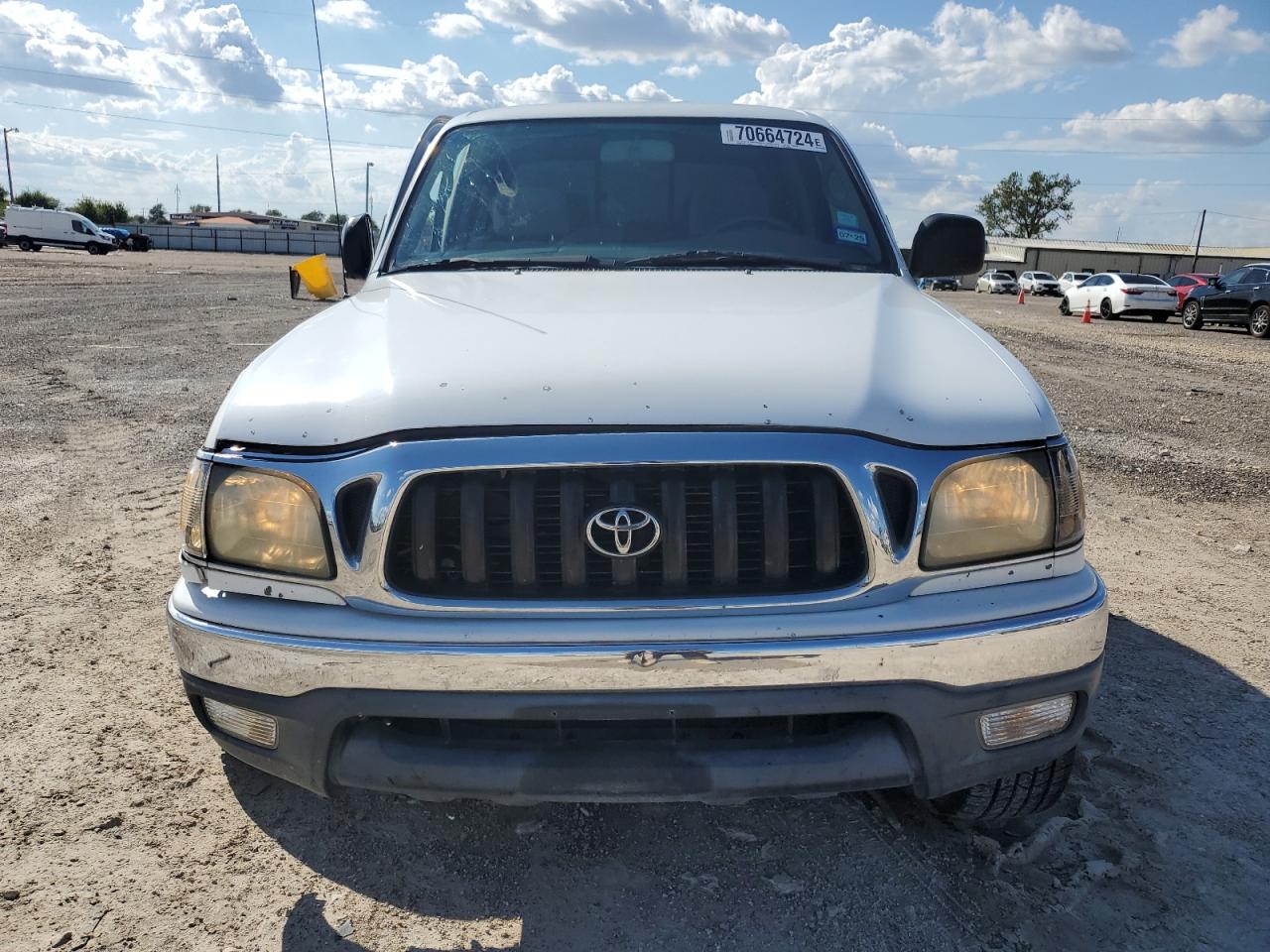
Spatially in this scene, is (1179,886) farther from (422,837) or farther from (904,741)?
(422,837)

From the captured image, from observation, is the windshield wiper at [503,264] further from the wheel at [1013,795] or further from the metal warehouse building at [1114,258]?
the metal warehouse building at [1114,258]

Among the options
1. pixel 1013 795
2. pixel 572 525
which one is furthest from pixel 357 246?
pixel 1013 795

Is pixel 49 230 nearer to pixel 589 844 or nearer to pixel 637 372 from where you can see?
pixel 589 844

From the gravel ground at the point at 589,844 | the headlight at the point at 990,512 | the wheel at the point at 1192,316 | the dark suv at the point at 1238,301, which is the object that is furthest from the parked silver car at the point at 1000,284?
the headlight at the point at 990,512

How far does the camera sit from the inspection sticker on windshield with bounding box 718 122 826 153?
3363 millimetres

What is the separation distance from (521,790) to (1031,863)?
128 cm

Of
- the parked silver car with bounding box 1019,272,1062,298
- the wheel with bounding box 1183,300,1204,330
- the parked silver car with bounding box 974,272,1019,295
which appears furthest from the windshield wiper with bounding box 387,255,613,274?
the parked silver car with bounding box 974,272,1019,295

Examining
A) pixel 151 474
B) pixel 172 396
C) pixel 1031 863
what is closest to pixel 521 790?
pixel 1031 863

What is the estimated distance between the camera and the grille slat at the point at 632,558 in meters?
1.85

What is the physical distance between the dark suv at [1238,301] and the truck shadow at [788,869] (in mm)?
19717

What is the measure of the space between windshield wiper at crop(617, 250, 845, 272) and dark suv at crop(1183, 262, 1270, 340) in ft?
64.6

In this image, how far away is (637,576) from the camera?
188 cm

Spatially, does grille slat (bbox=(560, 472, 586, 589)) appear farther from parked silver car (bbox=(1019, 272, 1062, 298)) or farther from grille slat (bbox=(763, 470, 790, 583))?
parked silver car (bbox=(1019, 272, 1062, 298))

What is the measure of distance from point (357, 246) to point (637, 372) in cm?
195
